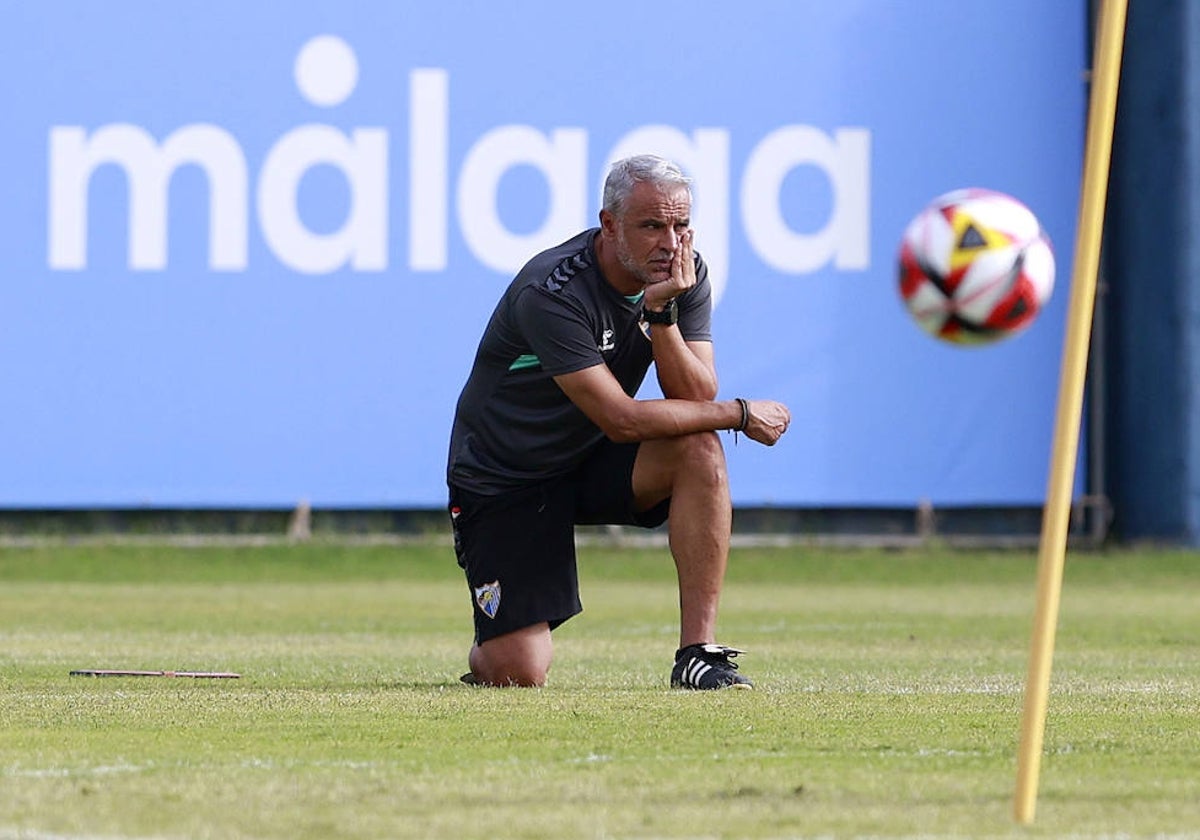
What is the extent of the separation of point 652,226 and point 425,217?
38.8 ft

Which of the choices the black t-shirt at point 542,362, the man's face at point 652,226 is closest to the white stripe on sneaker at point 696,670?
the black t-shirt at point 542,362

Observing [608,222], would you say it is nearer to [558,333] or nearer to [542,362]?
[558,333]

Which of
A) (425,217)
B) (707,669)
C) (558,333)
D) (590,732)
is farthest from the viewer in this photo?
(425,217)

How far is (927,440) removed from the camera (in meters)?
19.4

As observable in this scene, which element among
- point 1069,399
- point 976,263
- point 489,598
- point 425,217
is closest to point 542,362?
point 489,598

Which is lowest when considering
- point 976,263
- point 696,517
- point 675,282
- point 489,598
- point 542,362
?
point 489,598

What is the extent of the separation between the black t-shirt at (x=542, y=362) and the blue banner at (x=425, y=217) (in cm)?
1111

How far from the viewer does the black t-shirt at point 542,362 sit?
743 centimetres

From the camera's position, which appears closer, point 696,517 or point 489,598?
point 696,517

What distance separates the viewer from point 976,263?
5777 millimetres

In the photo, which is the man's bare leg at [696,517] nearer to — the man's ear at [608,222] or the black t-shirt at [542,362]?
the black t-shirt at [542,362]

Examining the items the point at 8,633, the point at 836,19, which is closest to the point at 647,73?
the point at 836,19

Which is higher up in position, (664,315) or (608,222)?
(608,222)

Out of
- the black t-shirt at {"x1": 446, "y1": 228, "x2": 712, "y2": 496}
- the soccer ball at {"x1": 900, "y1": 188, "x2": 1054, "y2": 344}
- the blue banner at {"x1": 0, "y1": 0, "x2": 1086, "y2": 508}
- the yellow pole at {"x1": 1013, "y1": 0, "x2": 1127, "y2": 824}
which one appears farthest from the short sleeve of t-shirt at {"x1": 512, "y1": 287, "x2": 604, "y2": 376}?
the blue banner at {"x1": 0, "y1": 0, "x2": 1086, "y2": 508}
